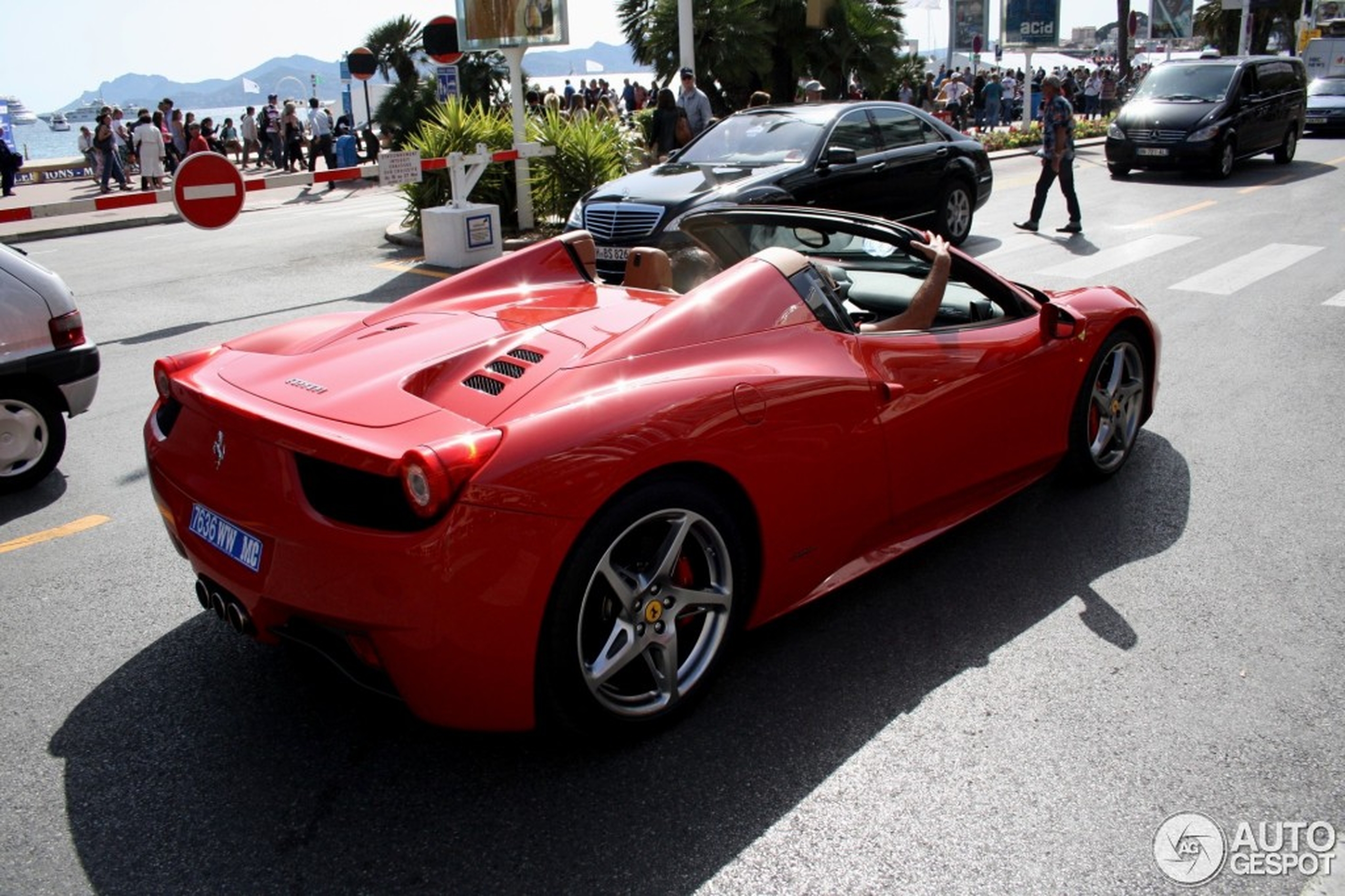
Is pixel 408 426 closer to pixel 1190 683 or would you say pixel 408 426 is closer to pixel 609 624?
pixel 609 624

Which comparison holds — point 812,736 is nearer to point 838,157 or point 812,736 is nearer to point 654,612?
point 654,612

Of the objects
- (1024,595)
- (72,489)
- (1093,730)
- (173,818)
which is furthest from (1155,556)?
(72,489)

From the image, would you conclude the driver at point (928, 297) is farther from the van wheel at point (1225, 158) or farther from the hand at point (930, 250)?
the van wheel at point (1225, 158)

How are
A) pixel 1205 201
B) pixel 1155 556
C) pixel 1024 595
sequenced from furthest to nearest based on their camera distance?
pixel 1205 201 < pixel 1155 556 < pixel 1024 595

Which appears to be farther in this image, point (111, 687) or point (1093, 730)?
point (111, 687)

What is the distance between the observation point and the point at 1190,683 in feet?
11.8

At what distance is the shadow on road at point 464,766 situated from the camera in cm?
276

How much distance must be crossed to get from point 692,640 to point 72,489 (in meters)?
3.66

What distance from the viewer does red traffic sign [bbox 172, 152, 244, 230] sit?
408 inches

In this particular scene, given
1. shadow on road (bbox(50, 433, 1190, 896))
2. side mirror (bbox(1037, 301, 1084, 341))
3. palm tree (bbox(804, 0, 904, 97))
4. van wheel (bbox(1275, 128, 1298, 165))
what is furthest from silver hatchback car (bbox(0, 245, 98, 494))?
palm tree (bbox(804, 0, 904, 97))

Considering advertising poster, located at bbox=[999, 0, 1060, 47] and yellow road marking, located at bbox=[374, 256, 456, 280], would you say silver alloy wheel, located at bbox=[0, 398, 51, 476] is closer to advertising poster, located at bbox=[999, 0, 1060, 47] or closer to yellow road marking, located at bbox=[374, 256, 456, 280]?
yellow road marking, located at bbox=[374, 256, 456, 280]

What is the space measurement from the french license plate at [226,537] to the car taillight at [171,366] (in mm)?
536

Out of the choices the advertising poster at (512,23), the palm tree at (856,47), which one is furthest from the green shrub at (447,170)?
the palm tree at (856,47)

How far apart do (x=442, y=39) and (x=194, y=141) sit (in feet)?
39.3
